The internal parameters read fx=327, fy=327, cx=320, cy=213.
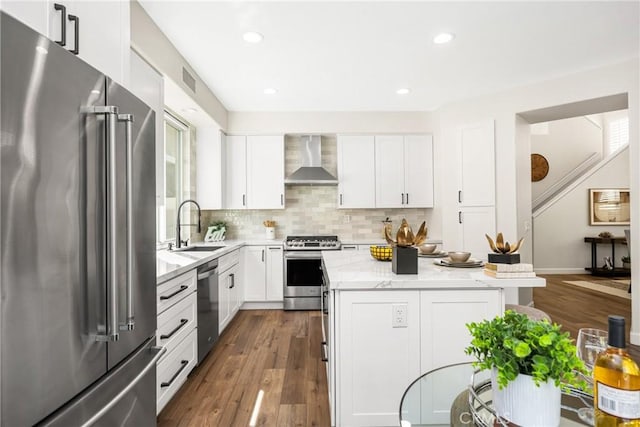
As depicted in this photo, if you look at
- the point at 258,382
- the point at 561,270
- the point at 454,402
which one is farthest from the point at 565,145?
the point at 454,402

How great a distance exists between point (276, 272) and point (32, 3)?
3.71m

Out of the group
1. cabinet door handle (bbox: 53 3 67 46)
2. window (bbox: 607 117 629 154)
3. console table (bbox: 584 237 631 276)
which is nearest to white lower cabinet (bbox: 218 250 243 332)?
cabinet door handle (bbox: 53 3 67 46)

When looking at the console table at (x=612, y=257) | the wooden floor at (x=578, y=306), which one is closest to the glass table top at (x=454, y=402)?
the wooden floor at (x=578, y=306)

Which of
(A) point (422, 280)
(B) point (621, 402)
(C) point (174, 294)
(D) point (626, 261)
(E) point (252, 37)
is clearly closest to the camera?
(B) point (621, 402)

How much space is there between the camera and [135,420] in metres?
1.30

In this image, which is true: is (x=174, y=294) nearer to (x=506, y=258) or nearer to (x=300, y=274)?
(x=506, y=258)

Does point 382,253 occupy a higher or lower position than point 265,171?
lower

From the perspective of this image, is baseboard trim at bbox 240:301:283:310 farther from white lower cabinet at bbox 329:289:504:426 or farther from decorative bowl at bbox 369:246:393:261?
white lower cabinet at bbox 329:289:504:426

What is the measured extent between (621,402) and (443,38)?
9.05 feet

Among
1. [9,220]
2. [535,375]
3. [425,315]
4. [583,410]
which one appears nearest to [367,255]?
[425,315]

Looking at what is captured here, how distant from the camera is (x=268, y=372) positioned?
2.65 m

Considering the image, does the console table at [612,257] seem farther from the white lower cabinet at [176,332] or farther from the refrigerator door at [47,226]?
the refrigerator door at [47,226]

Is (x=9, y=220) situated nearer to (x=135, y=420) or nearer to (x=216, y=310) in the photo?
(x=135, y=420)

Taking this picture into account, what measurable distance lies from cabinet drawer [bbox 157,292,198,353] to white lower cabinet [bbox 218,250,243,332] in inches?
28.4
